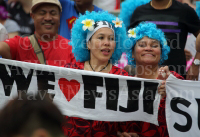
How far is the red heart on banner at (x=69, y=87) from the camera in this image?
10.9 ft

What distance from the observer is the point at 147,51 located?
11.7ft

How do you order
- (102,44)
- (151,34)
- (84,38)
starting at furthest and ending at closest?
1. (84,38)
2. (151,34)
3. (102,44)

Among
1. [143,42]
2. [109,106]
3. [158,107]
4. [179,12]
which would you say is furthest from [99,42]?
[179,12]

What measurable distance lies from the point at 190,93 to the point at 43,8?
217 centimetres

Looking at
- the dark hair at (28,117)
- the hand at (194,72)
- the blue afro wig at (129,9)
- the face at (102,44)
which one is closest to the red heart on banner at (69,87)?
the face at (102,44)

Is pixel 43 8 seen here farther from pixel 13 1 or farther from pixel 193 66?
pixel 193 66

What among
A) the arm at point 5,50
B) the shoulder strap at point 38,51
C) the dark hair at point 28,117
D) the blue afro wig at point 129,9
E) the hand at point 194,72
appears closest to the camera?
the dark hair at point 28,117

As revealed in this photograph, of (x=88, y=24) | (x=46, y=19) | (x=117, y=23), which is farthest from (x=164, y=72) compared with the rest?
(x=46, y=19)

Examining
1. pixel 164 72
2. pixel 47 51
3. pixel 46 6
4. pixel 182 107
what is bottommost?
pixel 182 107

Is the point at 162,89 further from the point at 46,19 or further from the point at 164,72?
the point at 46,19

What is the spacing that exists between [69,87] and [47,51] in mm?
834

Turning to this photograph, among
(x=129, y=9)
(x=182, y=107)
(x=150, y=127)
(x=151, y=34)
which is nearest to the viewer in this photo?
(x=182, y=107)

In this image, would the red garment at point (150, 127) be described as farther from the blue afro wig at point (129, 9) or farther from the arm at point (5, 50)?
the blue afro wig at point (129, 9)

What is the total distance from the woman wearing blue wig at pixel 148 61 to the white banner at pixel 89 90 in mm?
84
